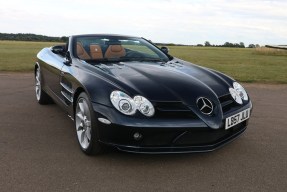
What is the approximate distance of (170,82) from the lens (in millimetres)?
Answer: 4176

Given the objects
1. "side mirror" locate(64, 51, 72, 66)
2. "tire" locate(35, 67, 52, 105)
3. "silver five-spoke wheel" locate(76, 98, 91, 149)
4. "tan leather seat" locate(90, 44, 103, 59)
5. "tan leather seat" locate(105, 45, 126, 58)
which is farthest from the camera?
"tire" locate(35, 67, 52, 105)

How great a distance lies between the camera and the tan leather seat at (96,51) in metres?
5.21

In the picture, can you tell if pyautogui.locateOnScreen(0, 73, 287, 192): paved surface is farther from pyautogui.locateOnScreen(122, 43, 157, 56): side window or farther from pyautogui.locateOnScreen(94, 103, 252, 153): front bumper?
pyautogui.locateOnScreen(122, 43, 157, 56): side window

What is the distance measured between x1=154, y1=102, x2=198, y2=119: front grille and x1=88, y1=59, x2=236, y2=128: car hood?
0.15 feet

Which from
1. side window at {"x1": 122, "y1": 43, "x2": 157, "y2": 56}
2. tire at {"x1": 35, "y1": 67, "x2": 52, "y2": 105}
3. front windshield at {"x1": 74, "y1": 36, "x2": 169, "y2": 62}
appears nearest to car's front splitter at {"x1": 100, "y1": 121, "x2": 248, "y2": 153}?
front windshield at {"x1": 74, "y1": 36, "x2": 169, "y2": 62}

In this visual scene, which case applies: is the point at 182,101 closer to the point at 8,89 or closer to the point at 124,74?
the point at 124,74

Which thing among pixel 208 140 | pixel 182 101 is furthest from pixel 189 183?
pixel 182 101

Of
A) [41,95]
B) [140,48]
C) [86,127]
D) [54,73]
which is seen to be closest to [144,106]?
[86,127]

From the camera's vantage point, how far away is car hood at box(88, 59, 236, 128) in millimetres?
3891

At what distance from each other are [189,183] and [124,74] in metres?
1.45

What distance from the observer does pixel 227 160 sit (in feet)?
13.5

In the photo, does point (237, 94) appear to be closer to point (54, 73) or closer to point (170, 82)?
point (170, 82)

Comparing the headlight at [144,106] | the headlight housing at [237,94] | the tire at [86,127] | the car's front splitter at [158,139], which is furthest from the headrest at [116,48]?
the car's front splitter at [158,139]

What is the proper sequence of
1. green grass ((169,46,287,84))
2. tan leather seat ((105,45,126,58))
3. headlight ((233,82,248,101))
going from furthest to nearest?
green grass ((169,46,287,84)) < tan leather seat ((105,45,126,58)) < headlight ((233,82,248,101))
